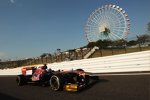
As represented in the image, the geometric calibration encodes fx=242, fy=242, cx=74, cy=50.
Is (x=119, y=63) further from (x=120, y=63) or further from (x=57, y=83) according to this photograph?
(x=57, y=83)

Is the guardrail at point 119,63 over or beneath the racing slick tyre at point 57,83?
over

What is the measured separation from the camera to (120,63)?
49.7 ft

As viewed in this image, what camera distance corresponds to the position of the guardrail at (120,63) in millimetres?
13664

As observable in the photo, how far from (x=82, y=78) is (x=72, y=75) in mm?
488

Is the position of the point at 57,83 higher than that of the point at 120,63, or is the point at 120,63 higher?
the point at 120,63

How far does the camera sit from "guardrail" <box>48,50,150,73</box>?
13664 millimetres

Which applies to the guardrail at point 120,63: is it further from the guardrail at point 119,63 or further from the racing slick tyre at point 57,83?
the racing slick tyre at point 57,83

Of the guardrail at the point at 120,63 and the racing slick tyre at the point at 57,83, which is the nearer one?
the racing slick tyre at the point at 57,83

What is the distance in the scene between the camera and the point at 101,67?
662 inches

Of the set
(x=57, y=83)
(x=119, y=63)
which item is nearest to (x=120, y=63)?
(x=119, y=63)

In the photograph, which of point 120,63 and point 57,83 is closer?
point 57,83

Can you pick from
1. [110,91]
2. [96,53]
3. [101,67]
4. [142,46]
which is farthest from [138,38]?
[110,91]

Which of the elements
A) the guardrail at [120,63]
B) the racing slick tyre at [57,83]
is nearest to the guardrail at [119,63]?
the guardrail at [120,63]

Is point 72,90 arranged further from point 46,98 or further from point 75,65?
point 75,65
